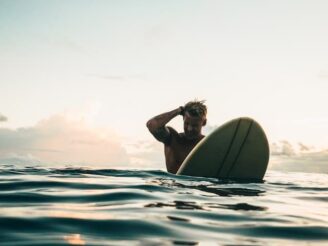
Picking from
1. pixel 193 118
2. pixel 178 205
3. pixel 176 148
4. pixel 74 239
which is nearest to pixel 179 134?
pixel 176 148

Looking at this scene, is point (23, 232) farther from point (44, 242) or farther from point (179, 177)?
point (179, 177)

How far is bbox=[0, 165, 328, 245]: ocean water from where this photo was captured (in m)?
2.62

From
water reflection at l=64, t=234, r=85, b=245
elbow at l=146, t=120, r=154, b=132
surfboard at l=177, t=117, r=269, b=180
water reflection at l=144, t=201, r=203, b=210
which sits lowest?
water reflection at l=64, t=234, r=85, b=245

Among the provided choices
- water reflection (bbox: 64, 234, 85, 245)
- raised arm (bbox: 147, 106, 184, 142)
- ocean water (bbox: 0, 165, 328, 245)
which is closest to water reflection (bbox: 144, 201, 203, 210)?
ocean water (bbox: 0, 165, 328, 245)

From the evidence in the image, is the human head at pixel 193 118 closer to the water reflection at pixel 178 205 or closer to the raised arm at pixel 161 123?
the raised arm at pixel 161 123

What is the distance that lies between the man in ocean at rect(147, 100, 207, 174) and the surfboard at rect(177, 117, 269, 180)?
54 centimetres

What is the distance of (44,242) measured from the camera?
238 centimetres

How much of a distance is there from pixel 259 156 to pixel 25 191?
163 inches

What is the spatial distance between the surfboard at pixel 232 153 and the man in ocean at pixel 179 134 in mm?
537

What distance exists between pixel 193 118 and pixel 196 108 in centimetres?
19

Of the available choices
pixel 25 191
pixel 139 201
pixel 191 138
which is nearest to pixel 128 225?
pixel 139 201

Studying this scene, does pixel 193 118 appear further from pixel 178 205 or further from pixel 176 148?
pixel 178 205

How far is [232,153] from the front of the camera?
7.14 metres

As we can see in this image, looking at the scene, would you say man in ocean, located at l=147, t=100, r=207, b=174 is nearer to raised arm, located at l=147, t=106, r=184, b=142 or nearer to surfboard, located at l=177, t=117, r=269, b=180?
raised arm, located at l=147, t=106, r=184, b=142
